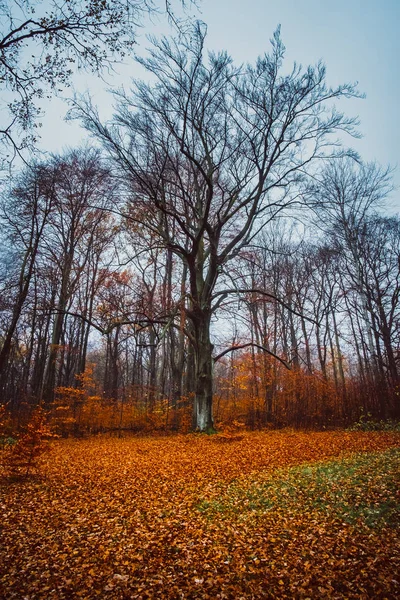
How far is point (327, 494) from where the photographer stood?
4594mm

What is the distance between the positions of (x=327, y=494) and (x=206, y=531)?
204 cm

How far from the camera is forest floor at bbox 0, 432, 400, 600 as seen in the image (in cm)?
268

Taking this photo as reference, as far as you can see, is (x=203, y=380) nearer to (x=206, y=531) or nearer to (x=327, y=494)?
(x=327, y=494)

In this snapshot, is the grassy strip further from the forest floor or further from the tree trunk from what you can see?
the tree trunk

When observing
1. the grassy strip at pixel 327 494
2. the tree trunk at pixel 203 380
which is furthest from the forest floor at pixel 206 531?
the tree trunk at pixel 203 380

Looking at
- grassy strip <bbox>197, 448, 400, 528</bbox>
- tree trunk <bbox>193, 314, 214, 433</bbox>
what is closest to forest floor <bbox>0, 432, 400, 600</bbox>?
grassy strip <bbox>197, 448, 400, 528</bbox>

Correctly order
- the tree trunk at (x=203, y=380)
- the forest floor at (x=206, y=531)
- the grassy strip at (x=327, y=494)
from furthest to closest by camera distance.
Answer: the tree trunk at (x=203, y=380)
the grassy strip at (x=327, y=494)
the forest floor at (x=206, y=531)

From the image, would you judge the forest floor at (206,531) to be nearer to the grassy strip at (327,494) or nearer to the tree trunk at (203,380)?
the grassy strip at (327,494)

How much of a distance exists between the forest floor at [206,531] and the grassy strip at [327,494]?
2cm

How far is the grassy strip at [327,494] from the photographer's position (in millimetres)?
3945

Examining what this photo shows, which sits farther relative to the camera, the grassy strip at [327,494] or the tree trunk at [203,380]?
the tree trunk at [203,380]

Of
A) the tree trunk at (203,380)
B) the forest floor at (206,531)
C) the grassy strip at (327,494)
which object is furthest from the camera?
the tree trunk at (203,380)

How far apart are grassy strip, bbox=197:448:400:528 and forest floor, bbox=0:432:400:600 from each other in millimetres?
17

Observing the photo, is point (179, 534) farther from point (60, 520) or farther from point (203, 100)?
point (203, 100)
